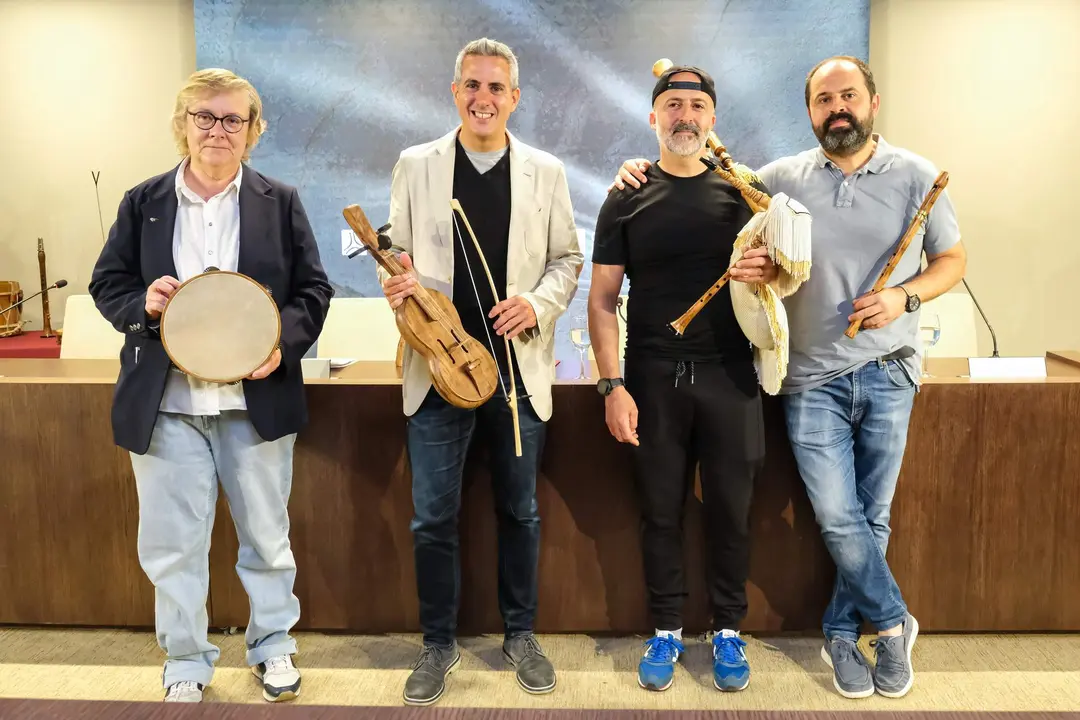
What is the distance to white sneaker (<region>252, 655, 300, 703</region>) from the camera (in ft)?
7.73

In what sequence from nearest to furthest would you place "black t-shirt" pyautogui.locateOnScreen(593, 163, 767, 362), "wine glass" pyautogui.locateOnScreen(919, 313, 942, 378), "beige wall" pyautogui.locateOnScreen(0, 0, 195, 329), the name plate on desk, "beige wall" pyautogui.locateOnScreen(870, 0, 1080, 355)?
1. "black t-shirt" pyautogui.locateOnScreen(593, 163, 767, 362)
2. the name plate on desk
3. "wine glass" pyautogui.locateOnScreen(919, 313, 942, 378)
4. "beige wall" pyautogui.locateOnScreen(870, 0, 1080, 355)
5. "beige wall" pyautogui.locateOnScreen(0, 0, 195, 329)

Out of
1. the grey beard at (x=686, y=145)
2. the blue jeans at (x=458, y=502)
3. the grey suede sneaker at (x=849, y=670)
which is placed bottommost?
the grey suede sneaker at (x=849, y=670)

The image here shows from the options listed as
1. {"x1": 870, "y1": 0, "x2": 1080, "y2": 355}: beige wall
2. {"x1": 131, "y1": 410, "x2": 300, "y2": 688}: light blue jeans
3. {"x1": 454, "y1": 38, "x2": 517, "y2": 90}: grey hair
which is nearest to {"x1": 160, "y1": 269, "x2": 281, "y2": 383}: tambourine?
{"x1": 131, "y1": 410, "x2": 300, "y2": 688}: light blue jeans

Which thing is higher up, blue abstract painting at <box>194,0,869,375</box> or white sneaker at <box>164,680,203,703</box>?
blue abstract painting at <box>194,0,869,375</box>

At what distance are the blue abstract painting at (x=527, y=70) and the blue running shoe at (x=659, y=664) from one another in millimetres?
3181

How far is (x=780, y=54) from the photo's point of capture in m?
5.34

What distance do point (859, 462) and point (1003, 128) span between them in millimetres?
3938

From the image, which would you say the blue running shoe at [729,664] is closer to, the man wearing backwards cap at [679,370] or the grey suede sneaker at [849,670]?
the man wearing backwards cap at [679,370]

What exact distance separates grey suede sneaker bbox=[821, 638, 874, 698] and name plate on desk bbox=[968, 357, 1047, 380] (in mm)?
852

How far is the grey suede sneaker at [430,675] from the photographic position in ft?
7.66

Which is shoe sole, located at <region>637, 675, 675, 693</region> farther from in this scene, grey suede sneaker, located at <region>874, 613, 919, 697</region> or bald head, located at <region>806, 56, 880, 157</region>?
bald head, located at <region>806, 56, 880, 157</region>

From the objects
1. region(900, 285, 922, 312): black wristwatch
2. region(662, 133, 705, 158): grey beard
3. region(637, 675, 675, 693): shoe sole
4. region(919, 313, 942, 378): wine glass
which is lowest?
region(637, 675, 675, 693): shoe sole

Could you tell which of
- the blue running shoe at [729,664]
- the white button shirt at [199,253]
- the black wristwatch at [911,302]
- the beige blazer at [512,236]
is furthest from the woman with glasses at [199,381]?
the black wristwatch at [911,302]

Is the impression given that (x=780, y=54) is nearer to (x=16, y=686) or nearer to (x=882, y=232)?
(x=882, y=232)
